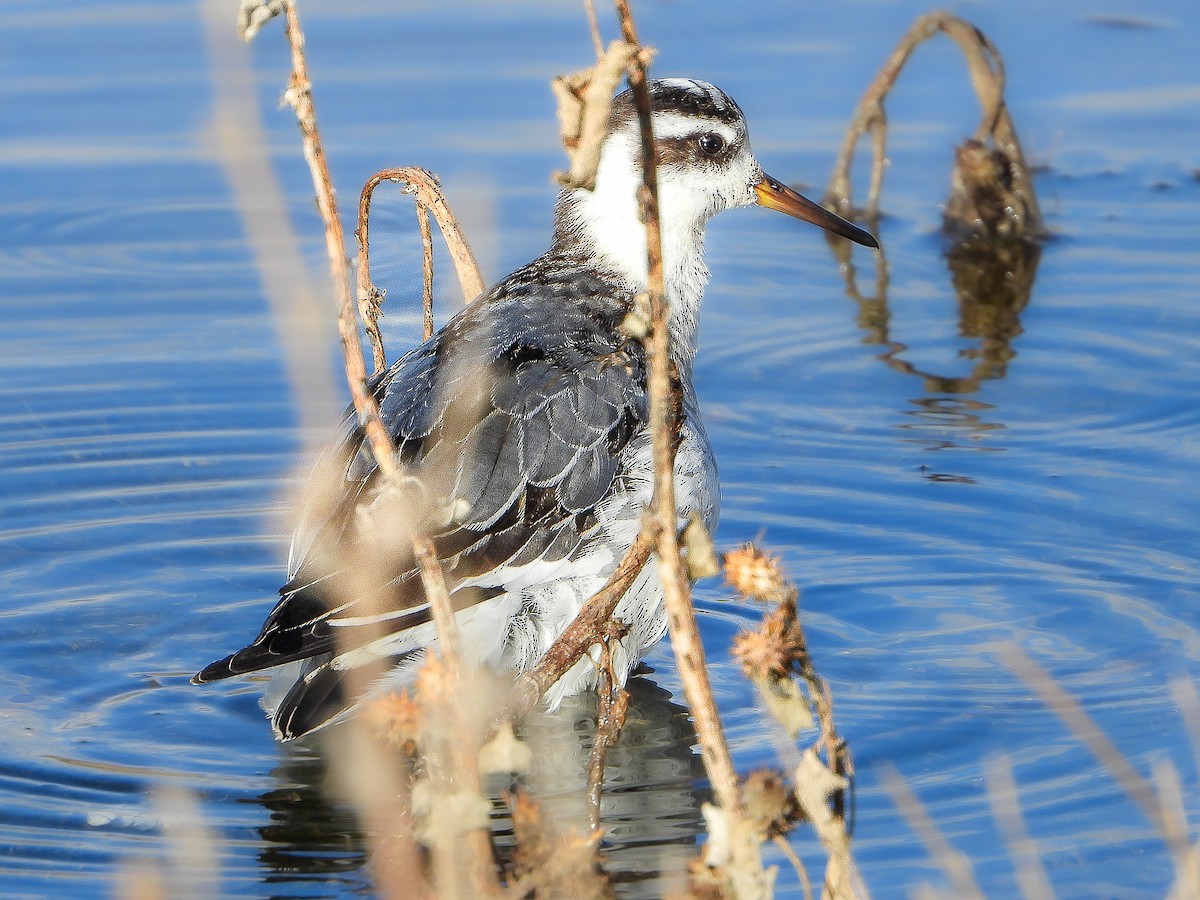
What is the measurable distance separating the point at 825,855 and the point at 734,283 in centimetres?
412

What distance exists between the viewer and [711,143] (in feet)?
19.0

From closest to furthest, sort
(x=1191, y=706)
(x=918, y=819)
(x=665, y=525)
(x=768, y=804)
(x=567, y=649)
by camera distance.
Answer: (x=665, y=525) < (x=768, y=804) < (x=567, y=649) < (x=918, y=819) < (x=1191, y=706)

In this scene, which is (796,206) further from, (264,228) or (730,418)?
(264,228)

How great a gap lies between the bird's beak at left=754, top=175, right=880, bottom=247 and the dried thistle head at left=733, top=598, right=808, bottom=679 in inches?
123

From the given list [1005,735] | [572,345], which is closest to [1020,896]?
[1005,735]

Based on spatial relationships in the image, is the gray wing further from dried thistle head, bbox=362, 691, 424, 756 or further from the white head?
dried thistle head, bbox=362, 691, 424, 756

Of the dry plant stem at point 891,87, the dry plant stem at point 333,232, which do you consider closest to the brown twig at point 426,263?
the dry plant stem at point 333,232

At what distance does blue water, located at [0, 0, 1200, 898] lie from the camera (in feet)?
15.1

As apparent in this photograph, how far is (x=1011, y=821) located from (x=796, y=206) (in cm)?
249

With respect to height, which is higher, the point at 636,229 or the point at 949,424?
the point at 636,229

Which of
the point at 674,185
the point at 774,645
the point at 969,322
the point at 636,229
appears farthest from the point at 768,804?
the point at 969,322

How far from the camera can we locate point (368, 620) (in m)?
4.30

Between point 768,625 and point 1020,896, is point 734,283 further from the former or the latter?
point 768,625

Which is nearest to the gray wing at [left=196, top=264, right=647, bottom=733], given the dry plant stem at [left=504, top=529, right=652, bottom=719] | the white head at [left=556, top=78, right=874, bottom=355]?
the white head at [left=556, top=78, right=874, bottom=355]
